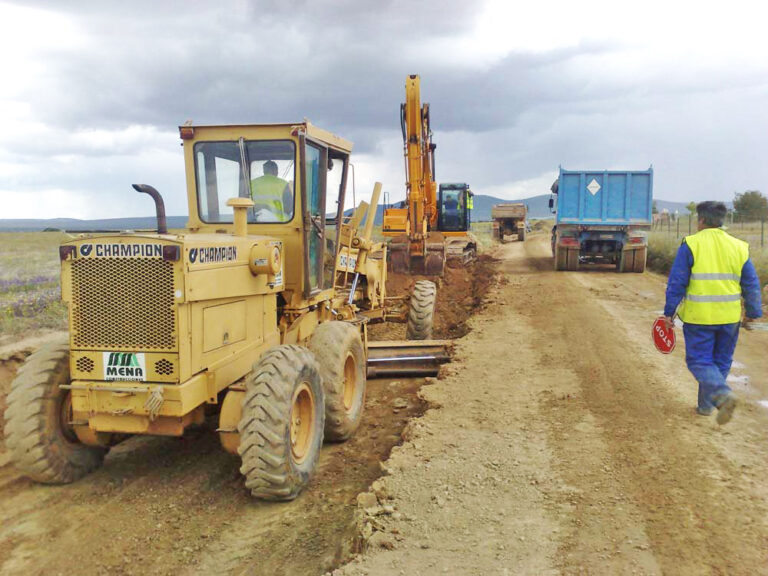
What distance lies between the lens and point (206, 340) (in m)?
4.70

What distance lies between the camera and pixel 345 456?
561 centimetres

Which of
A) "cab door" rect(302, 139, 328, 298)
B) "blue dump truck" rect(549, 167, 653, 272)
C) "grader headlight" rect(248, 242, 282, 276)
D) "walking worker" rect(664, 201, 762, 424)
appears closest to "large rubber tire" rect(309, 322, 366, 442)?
"cab door" rect(302, 139, 328, 298)

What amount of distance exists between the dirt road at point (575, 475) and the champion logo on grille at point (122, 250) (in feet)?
7.19

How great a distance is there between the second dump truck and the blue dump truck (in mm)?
21093

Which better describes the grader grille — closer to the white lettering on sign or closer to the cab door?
the cab door

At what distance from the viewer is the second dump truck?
134 feet

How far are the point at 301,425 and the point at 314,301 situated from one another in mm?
1711

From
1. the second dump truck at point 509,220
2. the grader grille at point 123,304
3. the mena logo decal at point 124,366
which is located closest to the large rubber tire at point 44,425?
the grader grille at point 123,304

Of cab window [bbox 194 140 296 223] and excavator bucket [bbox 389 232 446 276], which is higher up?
cab window [bbox 194 140 296 223]

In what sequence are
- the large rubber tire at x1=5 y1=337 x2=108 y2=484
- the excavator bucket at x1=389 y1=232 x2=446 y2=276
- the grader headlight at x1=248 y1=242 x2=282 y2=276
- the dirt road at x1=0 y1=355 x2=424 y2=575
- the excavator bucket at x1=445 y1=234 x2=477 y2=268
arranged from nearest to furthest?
1. the dirt road at x1=0 y1=355 x2=424 y2=575
2. the large rubber tire at x1=5 y1=337 x2=108 y2=484
3. the grader headlight at x1=248 y1=242 x2=282 y2=276
4. the excavator bucket at x1=389 y1=232 x2=446 y2=276
5. the excavator bucket at x1=445 y1=234 x2=477 y2=268

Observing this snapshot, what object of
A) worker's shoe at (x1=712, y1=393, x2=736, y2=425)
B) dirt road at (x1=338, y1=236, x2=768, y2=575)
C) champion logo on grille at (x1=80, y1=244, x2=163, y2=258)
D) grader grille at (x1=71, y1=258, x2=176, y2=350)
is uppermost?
champion logo on grille at (x1=80, y1=244, x2=163, y2=258)

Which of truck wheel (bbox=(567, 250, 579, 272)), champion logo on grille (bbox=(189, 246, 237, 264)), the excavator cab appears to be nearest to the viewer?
champion logo on grille (bbox=(189, 246, 237, 264))

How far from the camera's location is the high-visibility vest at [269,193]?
19.4ft

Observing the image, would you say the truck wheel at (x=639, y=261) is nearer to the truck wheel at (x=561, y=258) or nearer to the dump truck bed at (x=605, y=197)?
the dump truck bed at (x=605, y=197)
